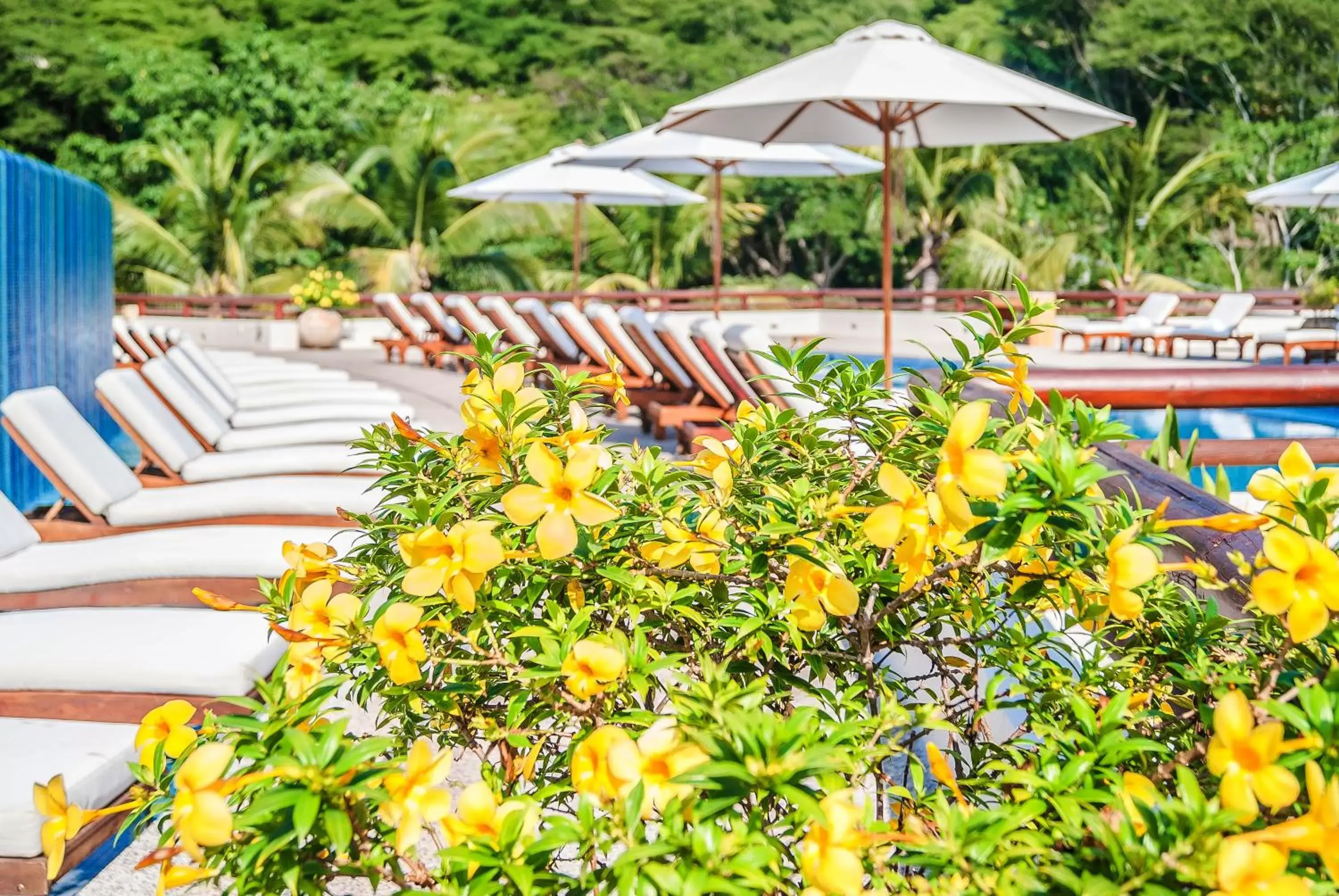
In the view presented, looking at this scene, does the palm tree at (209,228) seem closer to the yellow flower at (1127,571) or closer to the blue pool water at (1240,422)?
the blue pool water at (1240,422)

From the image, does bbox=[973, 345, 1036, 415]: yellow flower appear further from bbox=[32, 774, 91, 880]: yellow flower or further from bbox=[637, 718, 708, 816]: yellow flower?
bbox=[32, 774, 91, 880]: yellow flower

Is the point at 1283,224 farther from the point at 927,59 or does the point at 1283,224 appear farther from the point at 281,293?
the point at 927,59

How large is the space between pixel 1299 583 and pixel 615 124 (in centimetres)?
3172

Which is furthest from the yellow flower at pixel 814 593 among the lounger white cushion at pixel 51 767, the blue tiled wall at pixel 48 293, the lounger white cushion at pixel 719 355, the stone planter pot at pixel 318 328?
the stone planter pot at pixel 318 328

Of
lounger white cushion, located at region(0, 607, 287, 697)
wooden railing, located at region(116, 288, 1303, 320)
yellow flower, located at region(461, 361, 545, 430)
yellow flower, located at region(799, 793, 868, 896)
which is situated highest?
yellow flower, located at region(461, 361, 545, 430)

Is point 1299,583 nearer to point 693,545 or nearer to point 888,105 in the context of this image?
point 693,545

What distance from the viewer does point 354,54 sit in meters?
31.1

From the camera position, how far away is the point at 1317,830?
34.2 inches

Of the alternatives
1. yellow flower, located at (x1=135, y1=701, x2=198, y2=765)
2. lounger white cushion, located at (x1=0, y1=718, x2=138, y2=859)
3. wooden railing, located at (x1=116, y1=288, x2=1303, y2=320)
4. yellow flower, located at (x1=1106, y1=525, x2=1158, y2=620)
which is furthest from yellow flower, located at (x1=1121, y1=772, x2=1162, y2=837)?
wooden railing, located at (x1=116, y1=288, x2=1303, y2=320)

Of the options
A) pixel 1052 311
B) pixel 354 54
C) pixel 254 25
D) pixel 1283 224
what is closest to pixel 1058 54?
pixel 1283 224

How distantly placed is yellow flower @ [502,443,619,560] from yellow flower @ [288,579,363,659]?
0.89 ft

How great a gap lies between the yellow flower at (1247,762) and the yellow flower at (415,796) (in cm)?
63

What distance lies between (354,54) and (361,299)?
12.5 meters

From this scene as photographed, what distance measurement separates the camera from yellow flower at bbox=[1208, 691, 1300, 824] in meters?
0.90
